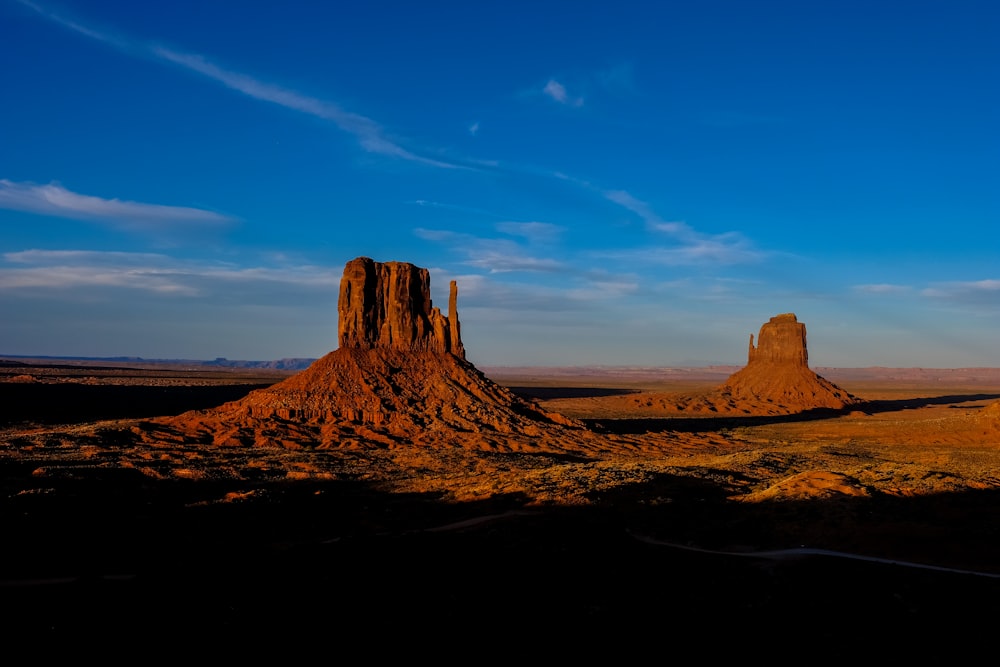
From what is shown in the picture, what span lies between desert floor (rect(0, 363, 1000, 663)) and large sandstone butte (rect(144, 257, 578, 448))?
740 cm

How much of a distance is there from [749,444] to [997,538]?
109 ft

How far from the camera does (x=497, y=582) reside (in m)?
12.0

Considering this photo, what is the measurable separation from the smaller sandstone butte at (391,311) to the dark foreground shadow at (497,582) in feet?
88.7

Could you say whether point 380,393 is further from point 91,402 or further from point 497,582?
point 91,402

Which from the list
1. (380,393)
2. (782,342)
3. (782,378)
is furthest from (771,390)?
(380,393)

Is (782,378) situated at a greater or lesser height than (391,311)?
lesser

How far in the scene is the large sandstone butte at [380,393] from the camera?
38.2 meters

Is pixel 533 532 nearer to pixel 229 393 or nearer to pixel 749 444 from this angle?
pixel 749 444

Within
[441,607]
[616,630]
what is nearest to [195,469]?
[441,607]

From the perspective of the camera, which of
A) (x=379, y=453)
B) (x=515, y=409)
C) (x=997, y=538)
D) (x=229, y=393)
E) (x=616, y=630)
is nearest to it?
(x=616, y=630)

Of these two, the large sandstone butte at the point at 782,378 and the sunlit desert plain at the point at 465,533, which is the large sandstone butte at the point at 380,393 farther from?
the large sandstone butte at the point at 782,378

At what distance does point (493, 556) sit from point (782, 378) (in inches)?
3338

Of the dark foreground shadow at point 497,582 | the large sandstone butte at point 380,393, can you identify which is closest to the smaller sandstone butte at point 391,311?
the large sandstone butte at point 380,393

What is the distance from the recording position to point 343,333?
46000 mm
